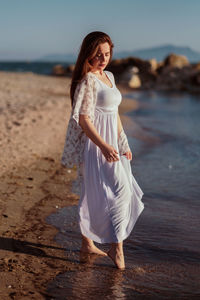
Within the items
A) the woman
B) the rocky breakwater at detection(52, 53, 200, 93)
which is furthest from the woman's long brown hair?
the rocky breakwater at detection(52, 53, 200, 93)

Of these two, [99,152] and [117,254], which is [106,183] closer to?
[99,152]

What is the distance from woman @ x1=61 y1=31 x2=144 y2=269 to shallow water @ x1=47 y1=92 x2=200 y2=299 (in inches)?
10.3

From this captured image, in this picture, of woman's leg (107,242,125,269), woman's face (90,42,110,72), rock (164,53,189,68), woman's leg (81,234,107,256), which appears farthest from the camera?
rock (164,53,189,68)

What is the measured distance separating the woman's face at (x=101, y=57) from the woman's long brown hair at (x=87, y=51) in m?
0.03

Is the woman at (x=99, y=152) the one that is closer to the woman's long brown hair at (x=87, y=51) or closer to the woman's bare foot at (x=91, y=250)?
the woman's long brown hair at (x=87, y=51)

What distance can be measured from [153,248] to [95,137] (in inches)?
55.9

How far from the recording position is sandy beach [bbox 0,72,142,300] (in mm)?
3228

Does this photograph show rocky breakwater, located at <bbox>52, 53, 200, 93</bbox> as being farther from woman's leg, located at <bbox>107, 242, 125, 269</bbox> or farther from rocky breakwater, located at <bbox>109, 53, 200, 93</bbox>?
woman's leg, located at <bbox>107, 242, 125, 269</bbox>

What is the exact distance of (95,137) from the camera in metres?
3.10

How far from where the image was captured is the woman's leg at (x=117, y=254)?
3.34m

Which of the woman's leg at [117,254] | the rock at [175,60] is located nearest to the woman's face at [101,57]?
the woman's leg at [117,254]

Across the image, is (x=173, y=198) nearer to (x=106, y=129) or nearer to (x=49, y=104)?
(x=106, y=129)

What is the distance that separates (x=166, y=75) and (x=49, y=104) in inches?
882

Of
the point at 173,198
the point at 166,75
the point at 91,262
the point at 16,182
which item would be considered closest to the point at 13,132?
the point at 16,182
